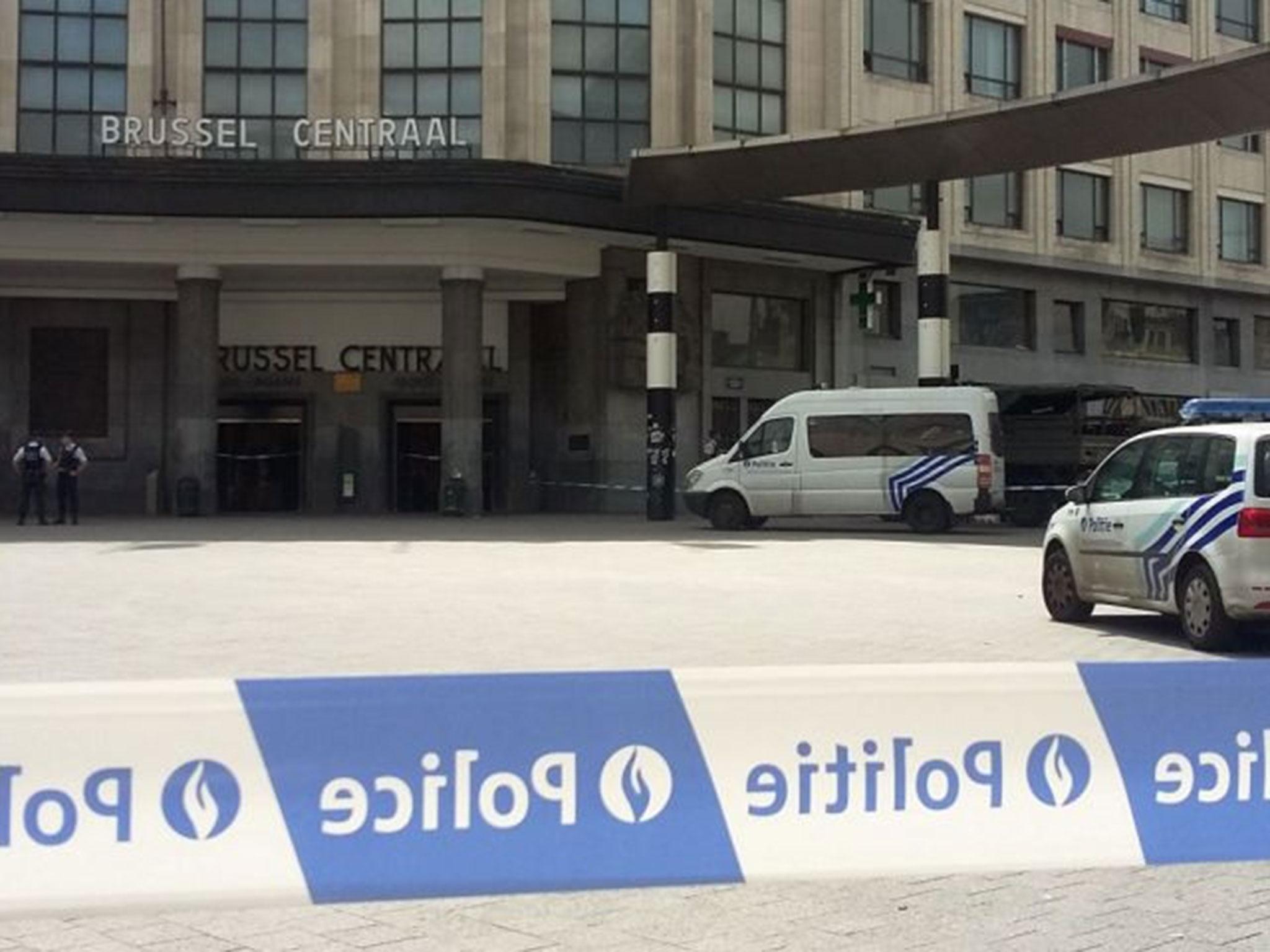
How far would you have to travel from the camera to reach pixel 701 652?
1089cm

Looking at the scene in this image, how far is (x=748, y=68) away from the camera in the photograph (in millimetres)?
35812

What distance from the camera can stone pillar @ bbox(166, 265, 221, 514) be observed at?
31.4 m

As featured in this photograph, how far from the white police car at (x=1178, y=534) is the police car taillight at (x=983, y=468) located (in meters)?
12.5

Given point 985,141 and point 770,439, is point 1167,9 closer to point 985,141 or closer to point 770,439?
point 985,141

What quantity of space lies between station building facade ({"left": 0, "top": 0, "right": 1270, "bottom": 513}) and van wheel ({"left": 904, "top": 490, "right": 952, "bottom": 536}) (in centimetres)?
872

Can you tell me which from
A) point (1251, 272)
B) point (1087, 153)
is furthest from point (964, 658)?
point (1251, 272)

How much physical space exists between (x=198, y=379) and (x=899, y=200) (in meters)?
18.4

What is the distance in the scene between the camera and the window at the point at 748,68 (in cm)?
3519

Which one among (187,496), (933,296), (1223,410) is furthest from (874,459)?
(187,496)

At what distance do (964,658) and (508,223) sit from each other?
72.5 feet

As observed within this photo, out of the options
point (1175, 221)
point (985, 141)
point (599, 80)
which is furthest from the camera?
point (1175, 221)

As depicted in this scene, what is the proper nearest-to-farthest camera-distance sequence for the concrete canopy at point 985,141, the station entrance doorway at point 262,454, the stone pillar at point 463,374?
the concrete canopy at point 985,141 < the stone pillar at point 463,374 < the station entrance doorway at point 262,454

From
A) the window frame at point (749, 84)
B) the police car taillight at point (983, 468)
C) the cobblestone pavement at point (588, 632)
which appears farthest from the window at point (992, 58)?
the police car taillight at point (983, 468)

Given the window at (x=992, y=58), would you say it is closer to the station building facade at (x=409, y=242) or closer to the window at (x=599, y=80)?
the station building facade at (x=409, y=242)
